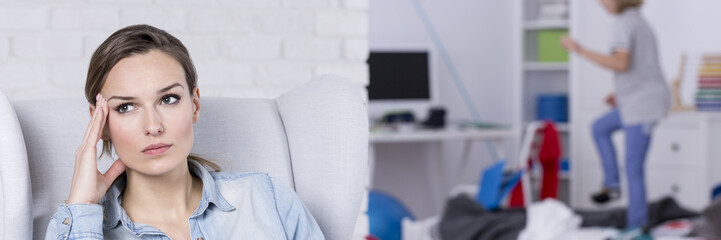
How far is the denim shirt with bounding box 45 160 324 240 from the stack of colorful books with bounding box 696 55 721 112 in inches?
149

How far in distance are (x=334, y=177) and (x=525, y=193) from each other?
2.90m

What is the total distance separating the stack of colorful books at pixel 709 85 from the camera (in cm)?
453

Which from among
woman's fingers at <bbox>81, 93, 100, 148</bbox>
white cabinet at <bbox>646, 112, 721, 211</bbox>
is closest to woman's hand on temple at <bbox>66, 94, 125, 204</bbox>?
woman's fingers at <bbox>81, 93, 100, 148</bbox>

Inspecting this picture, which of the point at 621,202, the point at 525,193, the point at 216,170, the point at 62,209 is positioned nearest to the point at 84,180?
the point at 62,209

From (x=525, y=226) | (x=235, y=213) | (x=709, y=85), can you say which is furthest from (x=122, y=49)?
(x=709, y=85)

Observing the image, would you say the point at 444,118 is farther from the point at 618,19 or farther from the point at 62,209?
the point at 62,209

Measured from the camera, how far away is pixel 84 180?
118cm

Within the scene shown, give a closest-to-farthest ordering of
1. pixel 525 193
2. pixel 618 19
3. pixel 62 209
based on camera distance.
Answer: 1. pixel 62 209
2. pixel 618 19
3. pixel 525 193

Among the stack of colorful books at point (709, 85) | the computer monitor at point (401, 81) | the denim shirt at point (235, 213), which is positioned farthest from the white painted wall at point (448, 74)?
the denim shirt at point (235, 213)

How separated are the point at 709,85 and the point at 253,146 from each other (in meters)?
3.77

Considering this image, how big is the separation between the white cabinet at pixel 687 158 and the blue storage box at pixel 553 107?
0.65 metres

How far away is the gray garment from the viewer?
3.64 m

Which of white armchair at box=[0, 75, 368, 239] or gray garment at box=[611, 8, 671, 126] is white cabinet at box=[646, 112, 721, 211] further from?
white armchair at box=[0, 75, 368, 239]

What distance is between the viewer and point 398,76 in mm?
4535
